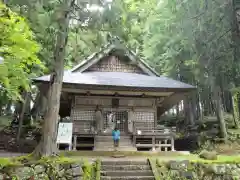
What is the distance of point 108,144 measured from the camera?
12.3 meters

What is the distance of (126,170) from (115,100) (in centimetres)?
573

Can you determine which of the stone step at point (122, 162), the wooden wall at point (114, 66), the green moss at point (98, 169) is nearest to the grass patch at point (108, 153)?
the stone step at point (122, 162)

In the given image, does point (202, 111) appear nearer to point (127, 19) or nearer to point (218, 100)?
point (218, 100)

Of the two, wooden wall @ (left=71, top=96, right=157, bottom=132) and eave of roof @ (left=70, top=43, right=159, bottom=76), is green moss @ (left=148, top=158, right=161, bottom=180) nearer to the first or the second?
wooden wall @ (left=71, top=96, right=157, bottom=132)

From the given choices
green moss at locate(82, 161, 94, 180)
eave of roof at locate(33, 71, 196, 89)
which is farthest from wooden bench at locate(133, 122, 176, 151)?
green moss at locate(82, 161, 94, 180)

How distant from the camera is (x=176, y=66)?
17.8m

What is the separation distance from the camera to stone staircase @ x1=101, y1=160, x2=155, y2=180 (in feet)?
25.3

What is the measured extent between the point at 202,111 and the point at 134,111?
38.5 feet

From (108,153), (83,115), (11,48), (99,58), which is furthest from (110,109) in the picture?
(11,48)

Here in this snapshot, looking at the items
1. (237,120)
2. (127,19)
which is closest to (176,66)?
(237,120)

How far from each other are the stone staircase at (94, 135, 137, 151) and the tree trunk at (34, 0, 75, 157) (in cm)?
368

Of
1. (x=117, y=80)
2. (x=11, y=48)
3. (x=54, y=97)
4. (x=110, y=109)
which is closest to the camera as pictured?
(x=11, y=48)

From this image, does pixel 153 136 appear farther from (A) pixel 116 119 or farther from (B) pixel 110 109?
(B) pixel 110 109

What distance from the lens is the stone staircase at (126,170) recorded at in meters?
7.73
